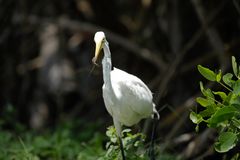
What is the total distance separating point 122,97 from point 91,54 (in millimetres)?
4139

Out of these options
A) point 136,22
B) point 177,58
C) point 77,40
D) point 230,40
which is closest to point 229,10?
point 230,40

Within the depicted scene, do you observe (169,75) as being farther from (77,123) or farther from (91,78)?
(91,78)

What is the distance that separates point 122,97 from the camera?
3.24 meters

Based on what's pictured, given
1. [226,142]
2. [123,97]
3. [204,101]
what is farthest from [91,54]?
[226,142]

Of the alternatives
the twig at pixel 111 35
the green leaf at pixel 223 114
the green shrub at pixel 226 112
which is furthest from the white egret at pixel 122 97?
the twig at pixel 111 35

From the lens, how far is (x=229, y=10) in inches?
229

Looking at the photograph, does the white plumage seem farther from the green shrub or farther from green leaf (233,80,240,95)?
green leaf (233,80,240,95)

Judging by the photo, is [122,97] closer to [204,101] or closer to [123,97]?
[123,97]

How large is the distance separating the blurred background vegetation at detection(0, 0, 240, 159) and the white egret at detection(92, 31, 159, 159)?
1289mm

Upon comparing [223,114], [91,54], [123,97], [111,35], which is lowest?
[91,54]

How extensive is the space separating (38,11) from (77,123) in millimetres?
1743

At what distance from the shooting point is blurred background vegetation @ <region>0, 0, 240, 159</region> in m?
5.25

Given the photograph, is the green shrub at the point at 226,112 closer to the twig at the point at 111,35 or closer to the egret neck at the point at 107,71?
the egret neck at the point at 107,71

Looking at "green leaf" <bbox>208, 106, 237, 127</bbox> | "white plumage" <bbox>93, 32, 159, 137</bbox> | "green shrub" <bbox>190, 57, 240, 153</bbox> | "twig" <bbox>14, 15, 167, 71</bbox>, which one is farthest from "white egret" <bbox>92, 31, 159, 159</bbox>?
"twig" <bbox>14, 15, 167, 71</bbox>
